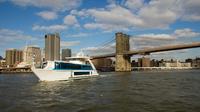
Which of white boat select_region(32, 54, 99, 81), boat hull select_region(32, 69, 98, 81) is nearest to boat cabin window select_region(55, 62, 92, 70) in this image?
white boat select_region(32, 54, 99, 81)

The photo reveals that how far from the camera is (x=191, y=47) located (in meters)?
90.4

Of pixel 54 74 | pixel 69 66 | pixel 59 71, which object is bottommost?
pixel 54 74

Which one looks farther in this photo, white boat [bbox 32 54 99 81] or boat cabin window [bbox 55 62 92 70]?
boat cabin window [bbox 55 62 92 70]

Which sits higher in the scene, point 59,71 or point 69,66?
point 69,66

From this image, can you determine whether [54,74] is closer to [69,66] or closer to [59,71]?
[59,71]

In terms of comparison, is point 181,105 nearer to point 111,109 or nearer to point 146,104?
point 146,104

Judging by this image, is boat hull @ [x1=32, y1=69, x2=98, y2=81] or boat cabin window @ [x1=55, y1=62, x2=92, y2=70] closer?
boat hull @ [x1=32, y1=69, x2=98, y2=81]

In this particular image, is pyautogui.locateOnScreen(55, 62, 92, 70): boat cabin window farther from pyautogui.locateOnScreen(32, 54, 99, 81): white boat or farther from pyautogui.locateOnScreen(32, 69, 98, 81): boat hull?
pyautogui.locateOnScreen(32, 69, 98, 81): boat hull

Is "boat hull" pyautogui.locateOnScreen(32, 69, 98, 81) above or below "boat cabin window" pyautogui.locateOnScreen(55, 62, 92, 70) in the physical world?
below

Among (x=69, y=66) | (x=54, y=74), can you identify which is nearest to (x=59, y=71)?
(x=54, y=74)

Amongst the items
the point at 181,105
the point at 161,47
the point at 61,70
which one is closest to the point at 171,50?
the point at 161,47

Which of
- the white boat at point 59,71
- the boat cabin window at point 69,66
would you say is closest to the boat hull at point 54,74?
the white boat at point 59,71

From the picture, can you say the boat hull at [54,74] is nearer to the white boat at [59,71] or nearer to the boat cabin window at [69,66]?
the white boat at [59,71]

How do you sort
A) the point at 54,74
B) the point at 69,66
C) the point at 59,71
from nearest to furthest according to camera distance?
the point at 54,74 → the point at 59,71 → the point at 69,66
